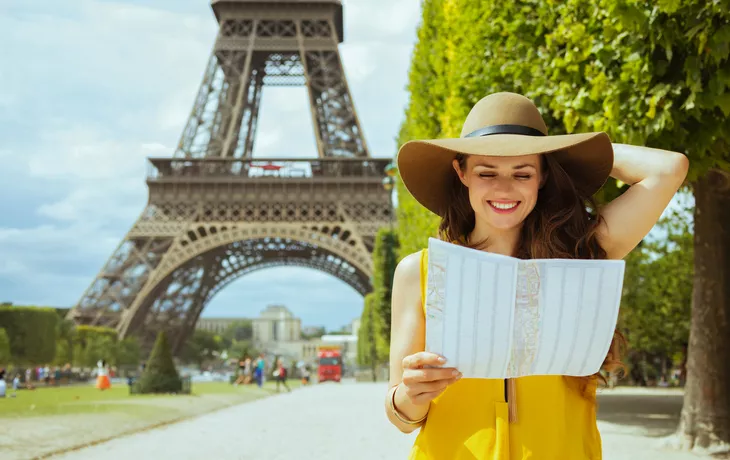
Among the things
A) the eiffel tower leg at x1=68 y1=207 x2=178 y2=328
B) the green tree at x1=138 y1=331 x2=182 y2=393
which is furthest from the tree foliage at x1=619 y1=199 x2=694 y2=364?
the eiffel tower leg at x1=68 y1=207 x2=178 y2=328

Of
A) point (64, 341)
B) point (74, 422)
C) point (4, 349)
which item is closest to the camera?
point (74, 422)

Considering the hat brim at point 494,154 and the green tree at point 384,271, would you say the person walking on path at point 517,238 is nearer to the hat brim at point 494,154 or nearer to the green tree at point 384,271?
the hat brim at point 494,154

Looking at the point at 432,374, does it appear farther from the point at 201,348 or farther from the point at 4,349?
the point at 201,348

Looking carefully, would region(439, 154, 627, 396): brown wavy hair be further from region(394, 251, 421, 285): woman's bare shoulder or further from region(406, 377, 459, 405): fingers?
region(406, 377, 459, 405): fingers

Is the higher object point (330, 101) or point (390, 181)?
point (330, 101)

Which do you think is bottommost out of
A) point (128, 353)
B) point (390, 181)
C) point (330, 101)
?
point (128, 353)

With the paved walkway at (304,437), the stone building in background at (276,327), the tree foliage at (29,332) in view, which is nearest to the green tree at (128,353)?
the tree foliage at (29,332)

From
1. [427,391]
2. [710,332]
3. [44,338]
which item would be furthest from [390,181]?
[427,391]
